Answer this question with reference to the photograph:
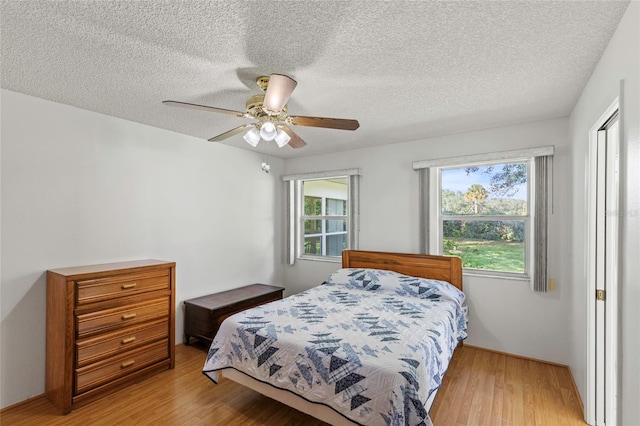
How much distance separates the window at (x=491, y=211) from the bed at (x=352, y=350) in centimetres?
53

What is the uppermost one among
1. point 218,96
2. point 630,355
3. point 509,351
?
point 218,96

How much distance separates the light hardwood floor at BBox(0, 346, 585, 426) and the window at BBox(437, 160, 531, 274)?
1.10 meters

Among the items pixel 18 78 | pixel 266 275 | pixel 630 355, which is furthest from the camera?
pixel 266 275

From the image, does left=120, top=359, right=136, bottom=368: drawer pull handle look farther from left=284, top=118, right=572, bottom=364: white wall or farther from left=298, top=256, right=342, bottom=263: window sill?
left=284, top=118, right=572, bottom=364: white wall

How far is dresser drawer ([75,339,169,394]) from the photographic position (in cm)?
234

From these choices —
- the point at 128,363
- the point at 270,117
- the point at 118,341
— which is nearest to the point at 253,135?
the point at 270,117

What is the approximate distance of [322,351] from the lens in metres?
1.96

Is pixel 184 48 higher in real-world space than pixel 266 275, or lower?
higher

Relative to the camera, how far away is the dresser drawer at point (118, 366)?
234cm

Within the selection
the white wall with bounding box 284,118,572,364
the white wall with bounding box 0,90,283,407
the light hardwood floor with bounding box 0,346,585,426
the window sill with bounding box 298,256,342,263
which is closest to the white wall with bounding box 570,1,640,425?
the light hardwood floor with bounding box 0,346,585,426

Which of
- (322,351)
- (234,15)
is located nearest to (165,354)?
(322,351)

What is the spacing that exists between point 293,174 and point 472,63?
3.14 m

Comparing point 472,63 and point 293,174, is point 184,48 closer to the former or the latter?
point 472,63

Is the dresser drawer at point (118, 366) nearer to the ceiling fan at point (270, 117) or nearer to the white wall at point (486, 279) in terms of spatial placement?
the ceiling fan at point (270, 117)
